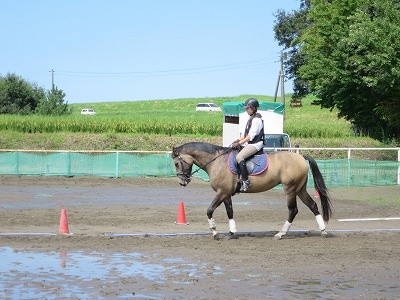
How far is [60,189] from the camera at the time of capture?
32.8 meters

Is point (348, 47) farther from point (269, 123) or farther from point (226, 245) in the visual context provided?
point (226, 245)

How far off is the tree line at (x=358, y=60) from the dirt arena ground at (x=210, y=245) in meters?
11.3

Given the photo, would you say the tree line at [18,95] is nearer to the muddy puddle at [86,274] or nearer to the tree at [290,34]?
the tree at [290,34]

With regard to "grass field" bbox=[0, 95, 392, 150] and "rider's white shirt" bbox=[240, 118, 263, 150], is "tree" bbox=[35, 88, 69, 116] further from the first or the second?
"rider's white shirt" bbox=[240, 118, 263, 150]

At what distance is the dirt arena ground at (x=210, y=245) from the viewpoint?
11586 mm

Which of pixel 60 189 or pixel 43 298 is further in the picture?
pixel 60 189

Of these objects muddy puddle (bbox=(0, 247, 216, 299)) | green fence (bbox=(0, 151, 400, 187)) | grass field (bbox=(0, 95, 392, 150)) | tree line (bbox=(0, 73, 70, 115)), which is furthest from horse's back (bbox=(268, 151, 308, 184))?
tree line (bbox=(0, 73, 70, 115))

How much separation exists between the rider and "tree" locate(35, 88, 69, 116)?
60.1m

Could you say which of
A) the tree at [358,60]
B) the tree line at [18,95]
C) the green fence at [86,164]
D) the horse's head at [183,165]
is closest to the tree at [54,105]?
the tree line at [18,95]

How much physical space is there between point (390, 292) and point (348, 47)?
107 ft

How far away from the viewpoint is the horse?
17359mm

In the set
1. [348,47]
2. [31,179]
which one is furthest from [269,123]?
[31,179]

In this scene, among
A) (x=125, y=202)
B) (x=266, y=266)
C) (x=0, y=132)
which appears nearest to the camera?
(x=266, y=266)

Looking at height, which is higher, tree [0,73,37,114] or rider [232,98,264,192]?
tree [0,73,37,114]
